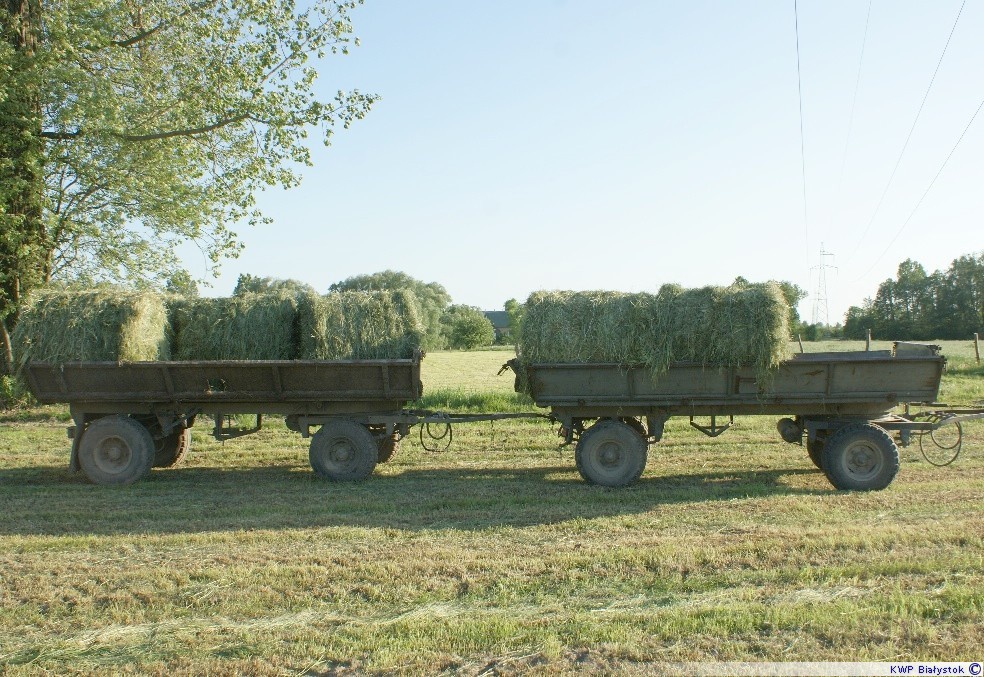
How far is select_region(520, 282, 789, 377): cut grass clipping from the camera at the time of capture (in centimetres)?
927

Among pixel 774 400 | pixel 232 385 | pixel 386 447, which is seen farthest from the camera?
pixel 386 447

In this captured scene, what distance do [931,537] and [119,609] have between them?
21.5ft

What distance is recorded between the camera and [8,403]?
56.3ft

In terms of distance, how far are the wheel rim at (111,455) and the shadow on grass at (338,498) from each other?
13.7 inches

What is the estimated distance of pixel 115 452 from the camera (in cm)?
1063

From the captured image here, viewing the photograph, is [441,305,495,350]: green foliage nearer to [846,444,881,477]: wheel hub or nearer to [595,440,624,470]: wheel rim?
[595,440,624,470]: wheel rim

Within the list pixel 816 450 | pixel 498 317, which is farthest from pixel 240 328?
pixel 498 317

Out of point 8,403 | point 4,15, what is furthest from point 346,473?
point 4,15

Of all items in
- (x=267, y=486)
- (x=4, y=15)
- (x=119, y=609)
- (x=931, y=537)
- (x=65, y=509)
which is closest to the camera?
(x=119, y=609)

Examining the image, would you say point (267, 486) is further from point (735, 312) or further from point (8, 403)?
point (8, 403)

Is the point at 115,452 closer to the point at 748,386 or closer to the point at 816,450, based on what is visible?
the point at 748,386

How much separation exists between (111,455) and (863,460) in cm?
971

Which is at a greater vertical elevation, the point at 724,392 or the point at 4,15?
the point at 4,15

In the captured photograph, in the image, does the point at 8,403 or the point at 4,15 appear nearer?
the point at 4,15
